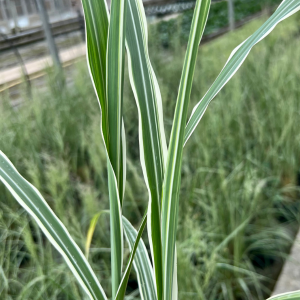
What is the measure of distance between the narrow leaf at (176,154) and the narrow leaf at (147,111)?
18mm

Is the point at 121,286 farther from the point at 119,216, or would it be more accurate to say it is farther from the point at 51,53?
the point at 51,53

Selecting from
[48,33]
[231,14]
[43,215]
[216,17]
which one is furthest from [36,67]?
[216,17]

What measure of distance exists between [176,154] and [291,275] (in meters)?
0.66

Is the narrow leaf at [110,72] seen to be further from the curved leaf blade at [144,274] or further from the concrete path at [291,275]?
the concrete path at [291,275]

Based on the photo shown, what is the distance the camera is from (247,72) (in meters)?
1.84

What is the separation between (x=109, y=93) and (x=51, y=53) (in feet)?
5.86

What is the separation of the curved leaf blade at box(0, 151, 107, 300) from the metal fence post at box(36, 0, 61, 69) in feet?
5.15

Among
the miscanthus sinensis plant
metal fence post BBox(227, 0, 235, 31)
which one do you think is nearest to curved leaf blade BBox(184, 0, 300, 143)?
the miscanthus sinensis plant

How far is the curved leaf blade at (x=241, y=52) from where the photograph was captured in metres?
0.34

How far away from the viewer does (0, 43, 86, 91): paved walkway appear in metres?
1.64

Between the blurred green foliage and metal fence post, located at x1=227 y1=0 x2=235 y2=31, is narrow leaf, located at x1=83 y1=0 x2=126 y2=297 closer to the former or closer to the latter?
the blurred green foliage

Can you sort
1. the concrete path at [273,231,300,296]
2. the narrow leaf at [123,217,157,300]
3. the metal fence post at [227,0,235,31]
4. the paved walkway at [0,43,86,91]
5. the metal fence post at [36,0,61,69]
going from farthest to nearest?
the metal fence post at [227,0,235,31]
the metal fence post at [36,0,61,69]
the paved walkway at [0,43,86,91]
the concrete path at [273,231,300,296]
the narrow leaf at [123,217,157,300]

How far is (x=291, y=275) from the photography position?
2.70 feet

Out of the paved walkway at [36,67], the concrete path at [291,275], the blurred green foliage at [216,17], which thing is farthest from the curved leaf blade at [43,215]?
the blurred green foliage at [216,17]
